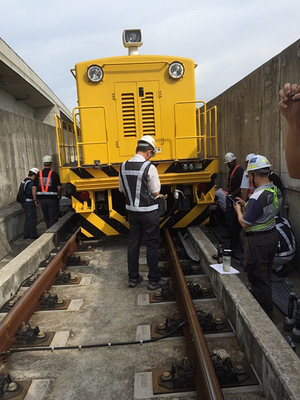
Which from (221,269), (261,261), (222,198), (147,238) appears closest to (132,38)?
(222,198)

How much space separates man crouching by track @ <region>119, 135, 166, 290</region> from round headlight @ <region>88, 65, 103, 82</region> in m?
2.10

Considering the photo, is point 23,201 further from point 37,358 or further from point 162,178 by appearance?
point 37,358

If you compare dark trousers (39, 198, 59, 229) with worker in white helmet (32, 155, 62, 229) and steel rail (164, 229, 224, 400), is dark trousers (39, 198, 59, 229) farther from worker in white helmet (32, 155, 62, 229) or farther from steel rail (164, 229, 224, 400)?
steel rail (164, 229, 224, 400)

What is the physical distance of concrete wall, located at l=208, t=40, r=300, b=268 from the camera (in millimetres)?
5477

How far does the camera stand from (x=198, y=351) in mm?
2670

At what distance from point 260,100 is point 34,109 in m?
19.1

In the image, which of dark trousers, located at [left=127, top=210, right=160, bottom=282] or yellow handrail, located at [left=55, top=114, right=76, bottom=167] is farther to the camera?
yellow handrail, located at [left=55, top=114, right=76, bottom=167]

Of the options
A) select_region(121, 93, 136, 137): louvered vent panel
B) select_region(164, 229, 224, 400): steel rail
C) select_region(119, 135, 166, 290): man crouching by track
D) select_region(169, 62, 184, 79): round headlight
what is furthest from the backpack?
select_region(164, 229, 224, 400): steel rail

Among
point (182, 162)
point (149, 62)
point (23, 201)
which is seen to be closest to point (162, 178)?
point (182, 162)

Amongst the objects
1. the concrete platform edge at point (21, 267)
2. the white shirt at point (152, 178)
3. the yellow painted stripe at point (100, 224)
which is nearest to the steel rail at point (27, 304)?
the concrete platform edge at point (21, 267)

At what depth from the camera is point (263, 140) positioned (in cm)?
697

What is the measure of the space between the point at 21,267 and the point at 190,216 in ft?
10.3

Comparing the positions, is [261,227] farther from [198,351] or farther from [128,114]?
[128,114]

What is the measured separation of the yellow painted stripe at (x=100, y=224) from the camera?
6047 millimetres
